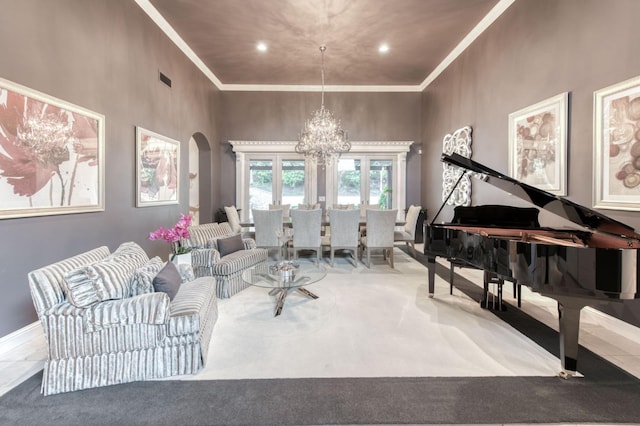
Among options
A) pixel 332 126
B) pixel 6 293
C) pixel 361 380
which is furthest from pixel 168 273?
pixel 332 126

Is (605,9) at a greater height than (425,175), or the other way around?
(605,9)

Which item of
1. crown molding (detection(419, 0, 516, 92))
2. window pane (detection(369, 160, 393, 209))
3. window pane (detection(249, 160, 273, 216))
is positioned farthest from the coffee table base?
crown molding (detection(419, 0, 516, 92))

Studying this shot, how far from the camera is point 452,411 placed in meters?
1.73

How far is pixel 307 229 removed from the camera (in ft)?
16.3

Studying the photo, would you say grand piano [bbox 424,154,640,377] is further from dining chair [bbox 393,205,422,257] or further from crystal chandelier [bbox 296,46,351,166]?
crystal chandelier [bbox 296,46,351,166]

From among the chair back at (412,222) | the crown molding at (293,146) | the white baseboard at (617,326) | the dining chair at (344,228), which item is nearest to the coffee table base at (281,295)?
the dining chair at (344,228)

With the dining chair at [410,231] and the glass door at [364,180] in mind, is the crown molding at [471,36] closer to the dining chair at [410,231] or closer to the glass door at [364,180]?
the glass door at [364,180]

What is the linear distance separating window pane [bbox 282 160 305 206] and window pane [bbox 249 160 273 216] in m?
0.37

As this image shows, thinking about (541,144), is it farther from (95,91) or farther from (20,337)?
(20,337)

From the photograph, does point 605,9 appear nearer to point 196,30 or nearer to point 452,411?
point 452,411

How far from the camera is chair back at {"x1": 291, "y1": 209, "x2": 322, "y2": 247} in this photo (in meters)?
Result: 4.86

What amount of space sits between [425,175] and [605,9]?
4.85 m

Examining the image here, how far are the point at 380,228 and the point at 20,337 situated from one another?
4379 mm

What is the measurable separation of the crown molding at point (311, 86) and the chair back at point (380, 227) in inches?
129
